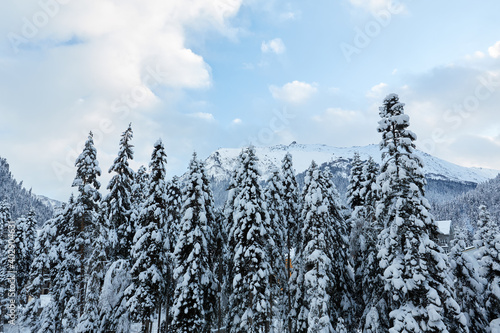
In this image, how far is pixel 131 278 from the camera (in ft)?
77.2

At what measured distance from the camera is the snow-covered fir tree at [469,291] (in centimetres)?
1998

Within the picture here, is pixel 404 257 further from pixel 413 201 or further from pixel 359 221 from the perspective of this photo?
pixel 359 221

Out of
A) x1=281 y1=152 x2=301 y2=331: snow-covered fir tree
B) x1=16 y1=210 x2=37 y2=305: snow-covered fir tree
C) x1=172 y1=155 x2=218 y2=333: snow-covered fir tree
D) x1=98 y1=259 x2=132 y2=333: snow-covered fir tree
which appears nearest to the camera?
x1=98 y1=259 x2=132 y2=333: snow-covered fir tree

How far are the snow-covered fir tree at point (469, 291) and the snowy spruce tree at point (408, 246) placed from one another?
5369mm

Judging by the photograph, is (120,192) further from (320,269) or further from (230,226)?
(320,269)

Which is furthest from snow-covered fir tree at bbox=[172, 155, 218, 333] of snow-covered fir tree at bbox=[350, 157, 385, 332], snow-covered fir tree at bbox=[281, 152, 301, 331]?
snow-covered fir tree at bbox=[350, 157, 385, 332]

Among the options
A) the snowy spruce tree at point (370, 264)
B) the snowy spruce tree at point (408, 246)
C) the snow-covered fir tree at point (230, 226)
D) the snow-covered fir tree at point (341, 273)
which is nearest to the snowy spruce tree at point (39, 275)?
the snow-covered fir tree at point (230, 226)

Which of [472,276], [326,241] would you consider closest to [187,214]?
[326,241]

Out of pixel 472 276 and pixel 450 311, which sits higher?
pixel 472 276

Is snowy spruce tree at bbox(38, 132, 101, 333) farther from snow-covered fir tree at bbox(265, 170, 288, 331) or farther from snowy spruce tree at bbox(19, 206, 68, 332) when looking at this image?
snow-covered fir tree at bbox(265, 170, 288, 331)

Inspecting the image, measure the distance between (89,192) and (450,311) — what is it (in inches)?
938

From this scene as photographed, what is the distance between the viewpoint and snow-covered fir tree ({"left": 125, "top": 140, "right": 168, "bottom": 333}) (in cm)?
2228

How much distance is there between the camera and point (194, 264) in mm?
22719

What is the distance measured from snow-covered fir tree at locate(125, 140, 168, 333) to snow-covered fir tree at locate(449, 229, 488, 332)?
2073 centimetres
